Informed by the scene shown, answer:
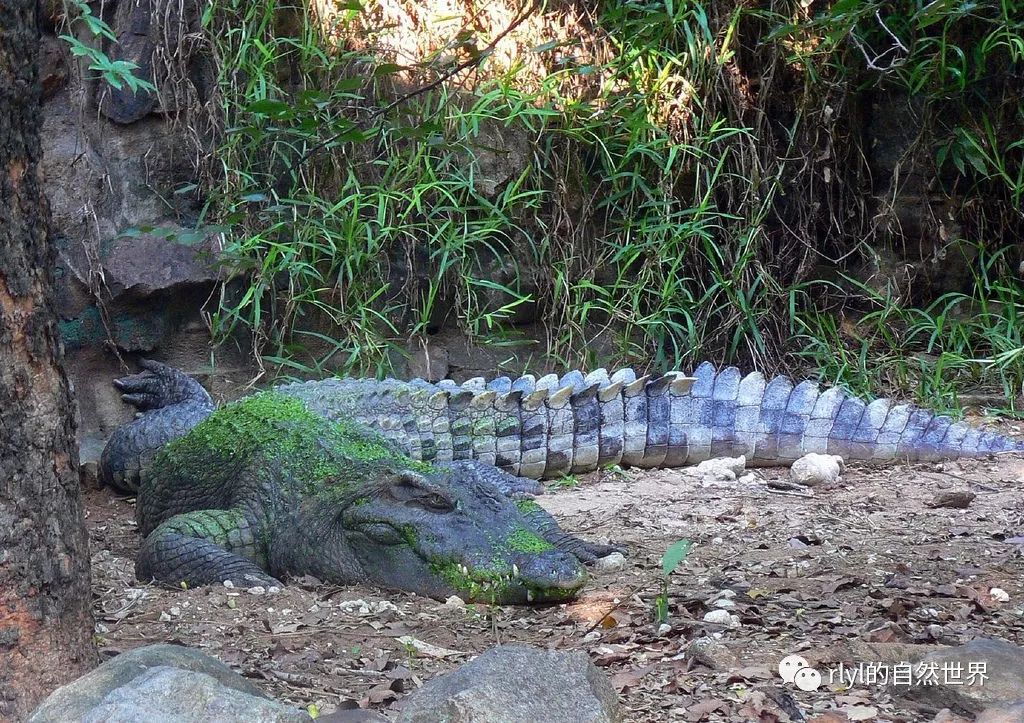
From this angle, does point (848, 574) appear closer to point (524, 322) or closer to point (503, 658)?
point (503, 658)

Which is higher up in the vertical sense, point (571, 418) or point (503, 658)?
point (503, 658)

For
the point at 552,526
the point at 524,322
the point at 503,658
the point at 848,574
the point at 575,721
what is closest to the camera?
the point at 575,721

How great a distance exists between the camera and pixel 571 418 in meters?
5.23

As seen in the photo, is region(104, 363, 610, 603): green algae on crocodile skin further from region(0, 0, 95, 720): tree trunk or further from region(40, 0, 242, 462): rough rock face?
region(40, 0, 242, 462): rough rock face

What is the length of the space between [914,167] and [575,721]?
5.69m

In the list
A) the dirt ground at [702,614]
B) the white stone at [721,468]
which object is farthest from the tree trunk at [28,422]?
the white stone at [721,468]

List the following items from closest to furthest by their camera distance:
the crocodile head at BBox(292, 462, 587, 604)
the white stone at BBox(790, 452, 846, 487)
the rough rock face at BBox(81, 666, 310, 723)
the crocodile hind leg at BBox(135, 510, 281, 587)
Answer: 1. the rough rock face at BBox(81, 666, 310, 723)
2. the crocodile head at BBox(292, 462, 587, 604)
3. the crocodile hind leg at BBox(135, 510, 281, 587)
4. the white stone at BBox(790, 452, 846, 487)

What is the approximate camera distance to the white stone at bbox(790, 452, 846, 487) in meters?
4.69

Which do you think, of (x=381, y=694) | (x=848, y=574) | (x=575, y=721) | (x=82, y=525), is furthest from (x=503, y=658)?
(x=848, y=574)

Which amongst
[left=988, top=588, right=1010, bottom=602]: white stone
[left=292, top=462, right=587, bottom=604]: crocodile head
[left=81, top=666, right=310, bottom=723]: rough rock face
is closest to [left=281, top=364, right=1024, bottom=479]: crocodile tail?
[left=292, top=462, right=587, bottom=604]: crocodile head

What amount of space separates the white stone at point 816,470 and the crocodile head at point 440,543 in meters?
1.67

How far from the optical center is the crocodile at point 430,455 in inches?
130

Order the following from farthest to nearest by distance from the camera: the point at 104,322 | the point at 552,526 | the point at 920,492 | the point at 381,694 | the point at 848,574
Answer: the point at 104,322
the point at 920,492
the point at 552,526
the point at 848,574
the point at 381,694

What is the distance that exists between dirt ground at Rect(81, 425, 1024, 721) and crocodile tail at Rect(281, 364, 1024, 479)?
86 cm
